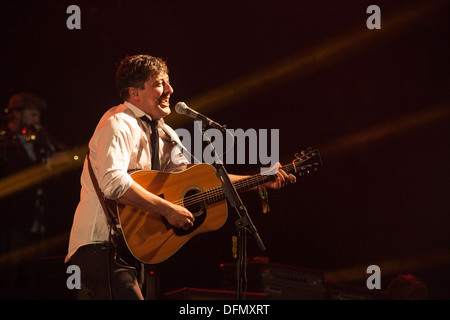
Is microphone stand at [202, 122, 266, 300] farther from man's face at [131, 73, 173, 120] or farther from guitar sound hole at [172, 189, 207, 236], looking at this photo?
man's face at [131, 73, 173, 120]

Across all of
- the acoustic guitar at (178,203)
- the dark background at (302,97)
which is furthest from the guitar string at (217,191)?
the dark background at (302,97)

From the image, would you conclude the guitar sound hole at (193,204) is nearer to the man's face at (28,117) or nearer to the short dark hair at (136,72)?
the short dark hair at (136,72)

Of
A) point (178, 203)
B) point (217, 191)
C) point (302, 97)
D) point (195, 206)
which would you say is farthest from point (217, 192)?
point (302, 97)


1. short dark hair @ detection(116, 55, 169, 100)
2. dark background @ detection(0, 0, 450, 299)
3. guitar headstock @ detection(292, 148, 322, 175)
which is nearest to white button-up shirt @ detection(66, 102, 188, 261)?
short dark hair @ detection(116, 55, 169, 100)

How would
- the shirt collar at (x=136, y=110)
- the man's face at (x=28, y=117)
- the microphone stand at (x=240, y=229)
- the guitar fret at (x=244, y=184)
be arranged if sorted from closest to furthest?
Result: the microphone stand at (x=240, y=229) < the shirt collar at (x=136, y=110) < the guitar fret at (x=244, y=184) < the man's face at (x=28, y=117)

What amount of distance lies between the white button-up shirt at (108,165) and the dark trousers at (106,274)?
0.06m

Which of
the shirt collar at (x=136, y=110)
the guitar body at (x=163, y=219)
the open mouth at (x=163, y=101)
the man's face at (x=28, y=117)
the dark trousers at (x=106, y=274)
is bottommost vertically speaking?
the dark trousers at (x=106, y=274)

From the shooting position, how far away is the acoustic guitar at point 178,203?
2941 mm

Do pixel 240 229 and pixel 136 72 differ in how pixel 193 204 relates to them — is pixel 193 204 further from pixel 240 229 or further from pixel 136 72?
pixel 136 72

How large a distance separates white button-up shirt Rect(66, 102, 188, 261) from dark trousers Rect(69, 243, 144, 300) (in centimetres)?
6

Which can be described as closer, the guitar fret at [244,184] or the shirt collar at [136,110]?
the shirt collar at [136,110]
